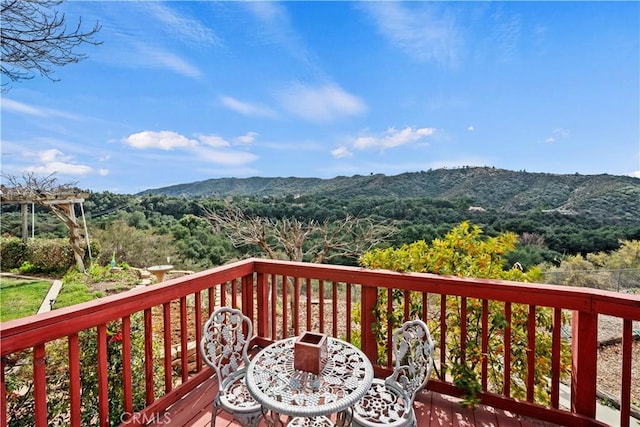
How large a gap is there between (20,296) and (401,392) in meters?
8.44

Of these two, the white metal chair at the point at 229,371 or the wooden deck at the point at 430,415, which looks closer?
the white metal chair at the point at 229,371

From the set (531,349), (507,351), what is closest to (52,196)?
(507,351)

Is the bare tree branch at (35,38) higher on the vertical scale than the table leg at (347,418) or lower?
higher

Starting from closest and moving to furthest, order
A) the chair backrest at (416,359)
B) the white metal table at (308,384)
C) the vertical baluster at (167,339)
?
the white metal table at (308,384) → the chair backrest at (416,359) → the vertical baluster at (167,339)

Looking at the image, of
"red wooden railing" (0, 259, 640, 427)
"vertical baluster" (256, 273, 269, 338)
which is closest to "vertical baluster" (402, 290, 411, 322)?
"red wooden railing" (0, 259, 640, 427)

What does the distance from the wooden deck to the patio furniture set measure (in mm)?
399

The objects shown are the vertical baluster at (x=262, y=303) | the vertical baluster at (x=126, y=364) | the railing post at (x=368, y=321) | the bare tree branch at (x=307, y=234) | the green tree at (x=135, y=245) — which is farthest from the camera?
the green tree at (x=135, y=245)

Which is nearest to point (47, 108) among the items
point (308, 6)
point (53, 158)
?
point (53, 158)

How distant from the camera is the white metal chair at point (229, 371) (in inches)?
61.0

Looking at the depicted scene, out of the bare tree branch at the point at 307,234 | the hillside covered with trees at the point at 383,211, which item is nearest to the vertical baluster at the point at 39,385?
the bare tree branch at the point at 307,234

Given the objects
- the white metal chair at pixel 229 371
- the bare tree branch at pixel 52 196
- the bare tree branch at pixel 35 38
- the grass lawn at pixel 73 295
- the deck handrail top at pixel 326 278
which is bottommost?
the grass lawn at pixel 73 295

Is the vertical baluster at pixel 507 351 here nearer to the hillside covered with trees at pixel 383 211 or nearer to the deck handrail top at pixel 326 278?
the deck handrail top at pixel 326 278

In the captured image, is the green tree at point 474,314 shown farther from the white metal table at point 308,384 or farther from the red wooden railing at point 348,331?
the white metal table at point 308,384

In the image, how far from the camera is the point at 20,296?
21.3 ft
